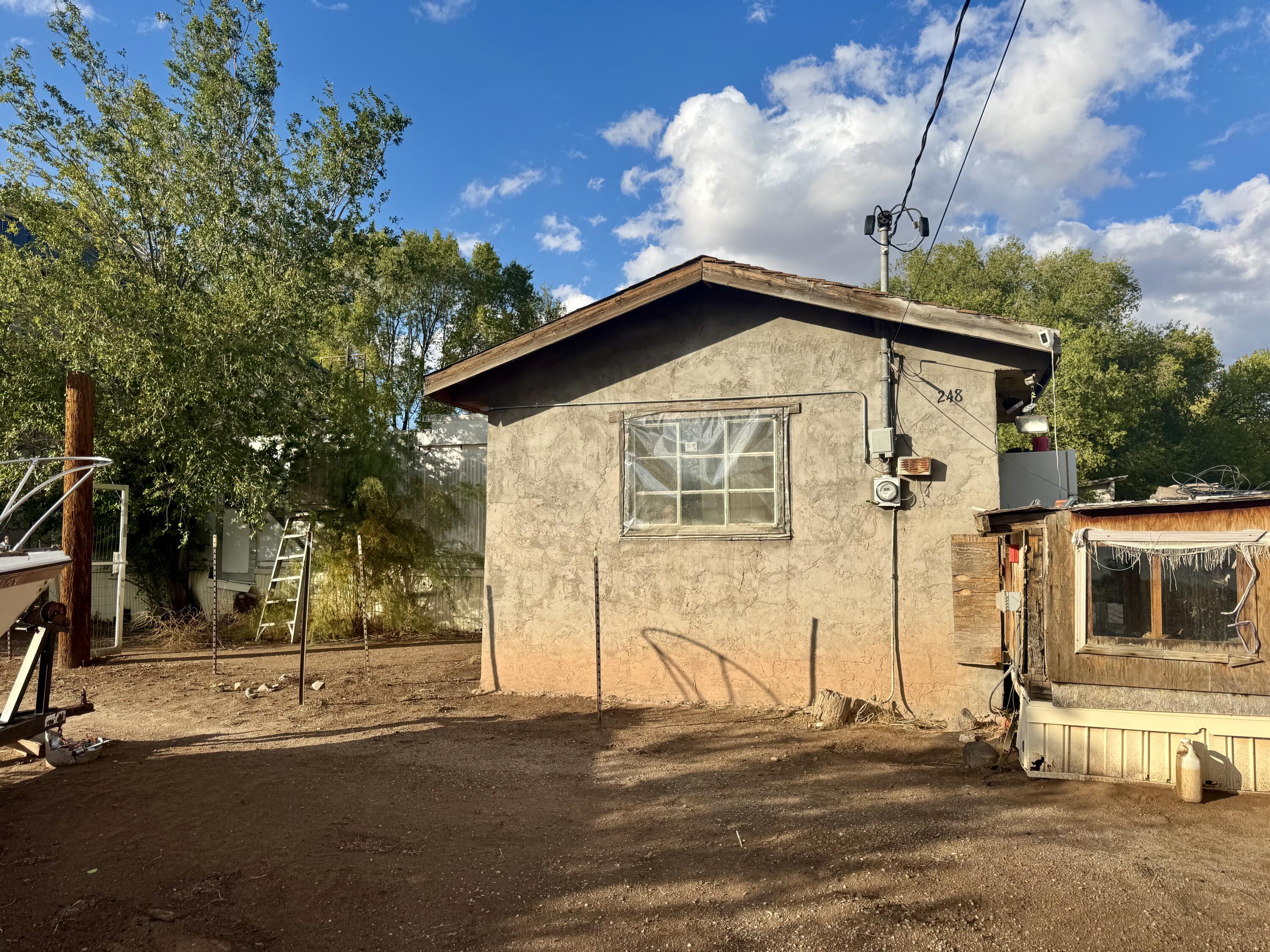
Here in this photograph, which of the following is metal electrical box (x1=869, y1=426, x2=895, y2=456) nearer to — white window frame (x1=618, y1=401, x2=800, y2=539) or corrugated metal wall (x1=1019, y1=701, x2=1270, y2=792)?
white window frame (x1=618, y1=401, x2=800, y2=539)

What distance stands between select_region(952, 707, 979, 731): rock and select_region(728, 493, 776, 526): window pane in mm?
2387

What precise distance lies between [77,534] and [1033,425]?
36.8 feet

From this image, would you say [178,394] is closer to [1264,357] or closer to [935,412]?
[935,412]

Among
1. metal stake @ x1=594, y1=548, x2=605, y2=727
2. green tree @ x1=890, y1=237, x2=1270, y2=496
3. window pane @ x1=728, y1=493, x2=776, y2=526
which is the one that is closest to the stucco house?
window pane @ x1=728, y1=493, x2=776, y2=526

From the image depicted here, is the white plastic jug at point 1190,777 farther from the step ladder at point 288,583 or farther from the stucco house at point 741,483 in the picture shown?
the step ladder at point 288,583

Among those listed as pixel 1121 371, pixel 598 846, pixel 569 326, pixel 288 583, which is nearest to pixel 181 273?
pixel 288 583

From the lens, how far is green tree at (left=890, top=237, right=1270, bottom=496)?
26203 millimetres

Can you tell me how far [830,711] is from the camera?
7.39 metres

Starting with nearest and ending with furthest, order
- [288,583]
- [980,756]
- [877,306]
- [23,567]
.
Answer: [23,567], [980,756], [877,306], [288,583]

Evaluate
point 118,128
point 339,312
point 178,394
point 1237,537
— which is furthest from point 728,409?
point 118,128

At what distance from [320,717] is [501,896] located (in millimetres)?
4457

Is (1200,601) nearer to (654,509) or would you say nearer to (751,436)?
(751,436)

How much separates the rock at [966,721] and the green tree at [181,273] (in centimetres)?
976

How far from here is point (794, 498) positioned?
26.1 ft
